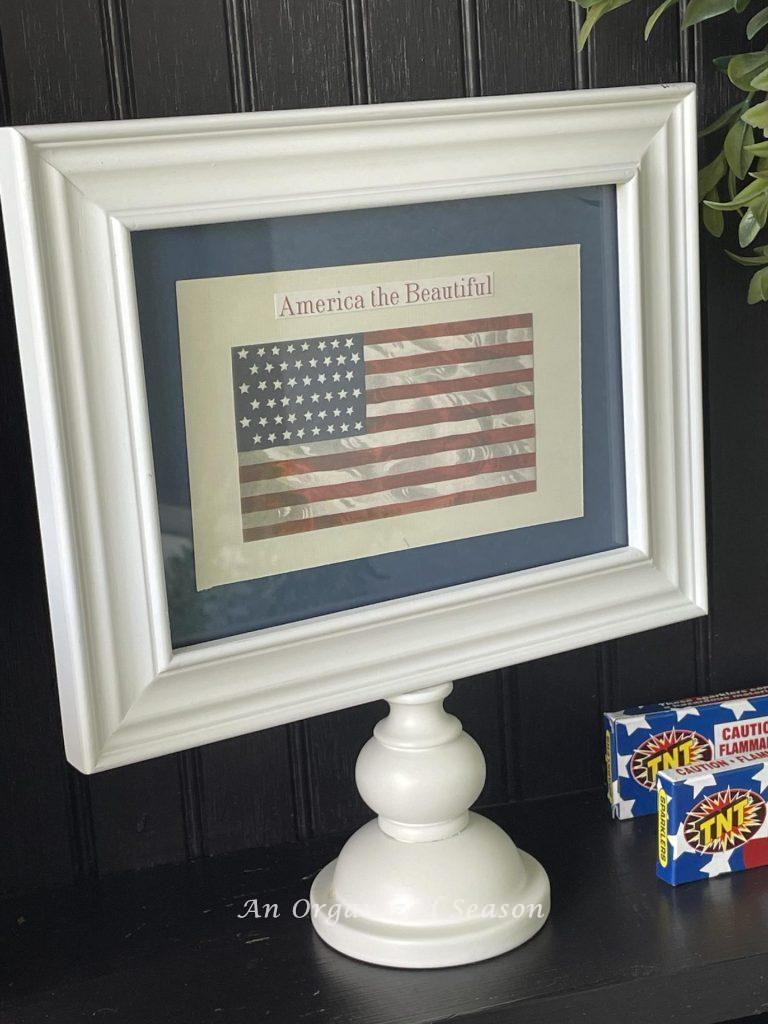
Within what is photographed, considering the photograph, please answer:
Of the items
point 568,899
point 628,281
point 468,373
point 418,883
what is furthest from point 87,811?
point 628,281

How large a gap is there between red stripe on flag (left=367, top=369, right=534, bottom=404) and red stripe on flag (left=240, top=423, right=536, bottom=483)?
35mm

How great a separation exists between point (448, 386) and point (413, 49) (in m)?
0.41

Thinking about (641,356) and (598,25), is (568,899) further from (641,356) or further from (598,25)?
(598,25)

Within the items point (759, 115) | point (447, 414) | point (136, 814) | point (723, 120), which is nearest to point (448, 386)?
point (447, 414)

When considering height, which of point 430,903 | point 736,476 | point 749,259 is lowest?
point 430,903

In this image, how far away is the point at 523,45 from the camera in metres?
1.18

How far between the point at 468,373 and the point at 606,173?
196 mm

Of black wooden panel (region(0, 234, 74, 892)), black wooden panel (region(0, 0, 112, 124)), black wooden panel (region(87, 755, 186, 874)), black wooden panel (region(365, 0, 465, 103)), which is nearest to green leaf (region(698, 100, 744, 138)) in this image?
black wooden panel (region(365, 0, 465, 103))

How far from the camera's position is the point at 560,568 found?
991mm

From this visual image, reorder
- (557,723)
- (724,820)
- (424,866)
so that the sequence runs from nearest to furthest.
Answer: (424,866), (724,820), (557,723)

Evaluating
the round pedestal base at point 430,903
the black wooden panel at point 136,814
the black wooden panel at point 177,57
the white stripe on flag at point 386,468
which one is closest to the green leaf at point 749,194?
the white stripe on flag at point 386,468

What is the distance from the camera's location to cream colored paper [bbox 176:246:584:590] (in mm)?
830

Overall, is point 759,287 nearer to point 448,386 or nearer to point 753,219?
point 753,219

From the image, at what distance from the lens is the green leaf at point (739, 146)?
3.70ft
